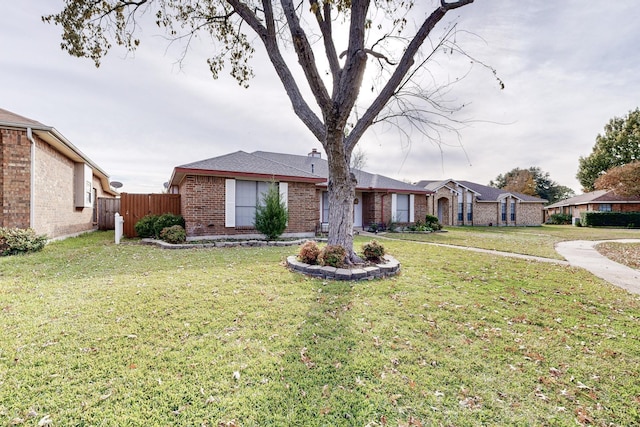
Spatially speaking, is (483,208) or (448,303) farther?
(483,208)

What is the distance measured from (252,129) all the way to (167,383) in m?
13.2

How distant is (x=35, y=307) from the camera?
3.69 metres

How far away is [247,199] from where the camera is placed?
11.7 meters

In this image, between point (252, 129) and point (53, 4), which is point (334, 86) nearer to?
point (53, 4)

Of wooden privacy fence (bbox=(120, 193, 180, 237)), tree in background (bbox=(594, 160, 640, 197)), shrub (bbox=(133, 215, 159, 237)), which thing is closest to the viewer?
shrub (bbox=(133, 215, 159, 237))

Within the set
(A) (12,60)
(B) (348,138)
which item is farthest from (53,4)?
(B) (348,138)

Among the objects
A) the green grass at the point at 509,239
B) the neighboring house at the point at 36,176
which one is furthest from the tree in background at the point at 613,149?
the neighboring house at the point at 36,176

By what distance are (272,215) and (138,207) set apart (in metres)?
6.75

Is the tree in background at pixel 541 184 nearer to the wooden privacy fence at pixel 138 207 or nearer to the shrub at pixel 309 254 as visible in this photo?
the shrub at pixel 309 254

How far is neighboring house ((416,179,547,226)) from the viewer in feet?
84.7

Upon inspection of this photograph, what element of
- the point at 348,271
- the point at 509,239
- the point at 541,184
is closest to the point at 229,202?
the point at 348,271

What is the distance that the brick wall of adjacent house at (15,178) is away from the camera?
7719 millimetres

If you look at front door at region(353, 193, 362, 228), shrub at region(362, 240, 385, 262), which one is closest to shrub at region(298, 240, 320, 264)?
shrub at region(362, 240, 385, 262)

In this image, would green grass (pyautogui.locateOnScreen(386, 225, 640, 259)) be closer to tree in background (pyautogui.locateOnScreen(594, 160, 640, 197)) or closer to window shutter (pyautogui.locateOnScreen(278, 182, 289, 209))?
window shutter (pyautogui.locateOnScreen(278, 182, 289, 209))
